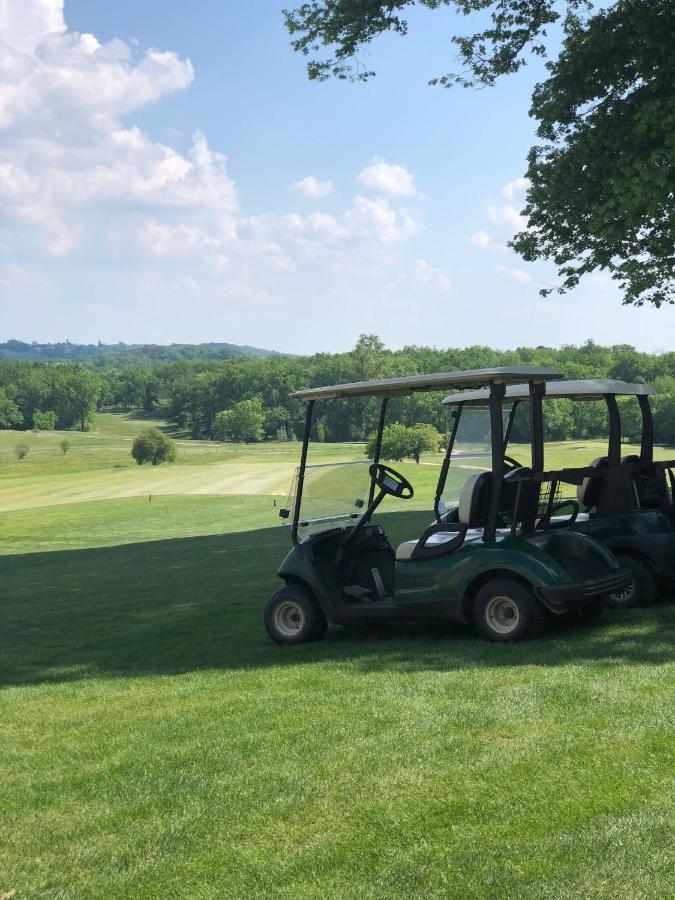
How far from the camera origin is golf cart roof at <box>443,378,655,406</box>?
9.60 m

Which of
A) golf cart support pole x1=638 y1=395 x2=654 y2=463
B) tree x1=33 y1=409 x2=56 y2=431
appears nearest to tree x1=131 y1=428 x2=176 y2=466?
tree x1=33 y1=409 x2=56 y2=431

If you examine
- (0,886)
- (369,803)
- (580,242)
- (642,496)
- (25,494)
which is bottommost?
(25,494)

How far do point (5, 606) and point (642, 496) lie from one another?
9.23 m

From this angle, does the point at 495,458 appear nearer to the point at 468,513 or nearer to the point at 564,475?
the point at 468,513

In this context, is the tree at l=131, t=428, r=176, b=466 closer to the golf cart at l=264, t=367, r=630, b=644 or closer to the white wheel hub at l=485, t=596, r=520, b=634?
the golf cart at l=264, t=367, r=630, b=644

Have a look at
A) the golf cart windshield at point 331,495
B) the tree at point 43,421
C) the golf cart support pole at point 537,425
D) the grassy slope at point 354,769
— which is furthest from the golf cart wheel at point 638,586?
the tree at point 43,421

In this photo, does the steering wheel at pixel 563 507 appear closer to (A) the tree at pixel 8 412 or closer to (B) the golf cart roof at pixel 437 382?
(B) the golf cart roof at pixel 437 382

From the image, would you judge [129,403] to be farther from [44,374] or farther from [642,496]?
[642,496]

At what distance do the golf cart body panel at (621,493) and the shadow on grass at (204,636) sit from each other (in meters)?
0.61

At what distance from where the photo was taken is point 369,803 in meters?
4.24

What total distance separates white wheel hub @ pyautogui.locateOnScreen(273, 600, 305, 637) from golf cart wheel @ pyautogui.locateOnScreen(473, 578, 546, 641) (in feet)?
5.44

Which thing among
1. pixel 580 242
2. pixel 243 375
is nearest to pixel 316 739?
pixel 580 242

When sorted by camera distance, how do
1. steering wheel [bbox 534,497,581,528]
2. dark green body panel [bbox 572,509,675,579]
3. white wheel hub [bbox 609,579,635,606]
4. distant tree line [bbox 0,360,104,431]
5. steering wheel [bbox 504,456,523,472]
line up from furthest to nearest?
distant tree line [bbox 0,360,104,431] → white wheel hub [bbox 609,579,635,606] → dark green body panel [bbox 572,509,675,579] → steering wheel [bbox 504,456,523,472] → steering wheel [bbox 534,497,581,528]

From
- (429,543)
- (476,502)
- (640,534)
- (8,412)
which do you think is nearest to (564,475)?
(476,502)
